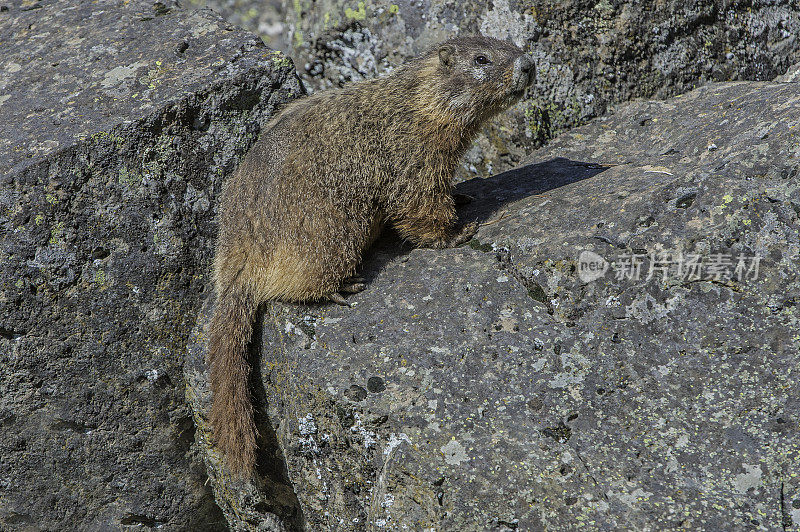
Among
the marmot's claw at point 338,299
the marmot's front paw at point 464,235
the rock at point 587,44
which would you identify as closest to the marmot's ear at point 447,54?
the rock at point 587,44

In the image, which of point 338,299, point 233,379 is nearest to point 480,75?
point 338,299

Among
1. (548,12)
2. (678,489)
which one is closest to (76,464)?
(678,489)

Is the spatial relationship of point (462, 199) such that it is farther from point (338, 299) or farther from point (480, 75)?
point (338, 299)

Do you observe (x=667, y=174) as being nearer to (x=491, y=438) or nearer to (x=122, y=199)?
(x=491, y=438)

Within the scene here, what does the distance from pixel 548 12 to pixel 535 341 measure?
3.82m

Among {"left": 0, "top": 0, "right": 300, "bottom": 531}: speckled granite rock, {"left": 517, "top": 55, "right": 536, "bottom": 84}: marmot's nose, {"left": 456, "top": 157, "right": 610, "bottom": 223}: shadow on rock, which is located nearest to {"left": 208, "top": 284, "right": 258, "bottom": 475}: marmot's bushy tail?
{"left": 0, "top": 0, "right": 300, "bottom": 531}: speckled granite rock

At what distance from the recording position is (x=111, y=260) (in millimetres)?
4996

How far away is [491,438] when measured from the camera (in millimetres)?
3852

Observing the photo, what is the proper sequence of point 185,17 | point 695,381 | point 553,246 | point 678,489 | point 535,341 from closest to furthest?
point 678,489
point 695,381
point 535,341
point 553,246
point 185,17

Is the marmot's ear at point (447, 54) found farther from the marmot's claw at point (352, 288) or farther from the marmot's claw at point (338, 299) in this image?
the marmot's claw at point (338, 299)

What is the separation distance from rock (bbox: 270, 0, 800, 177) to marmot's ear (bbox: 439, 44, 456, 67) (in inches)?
43.8

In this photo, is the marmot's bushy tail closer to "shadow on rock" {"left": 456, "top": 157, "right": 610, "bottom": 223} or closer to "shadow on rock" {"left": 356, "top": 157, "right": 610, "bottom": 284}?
"shadow on rock" {"left": 356, "top": 157, "right": 610, "bottom": 284}

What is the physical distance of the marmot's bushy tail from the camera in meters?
4.67

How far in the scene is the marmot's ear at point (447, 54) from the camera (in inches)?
223
